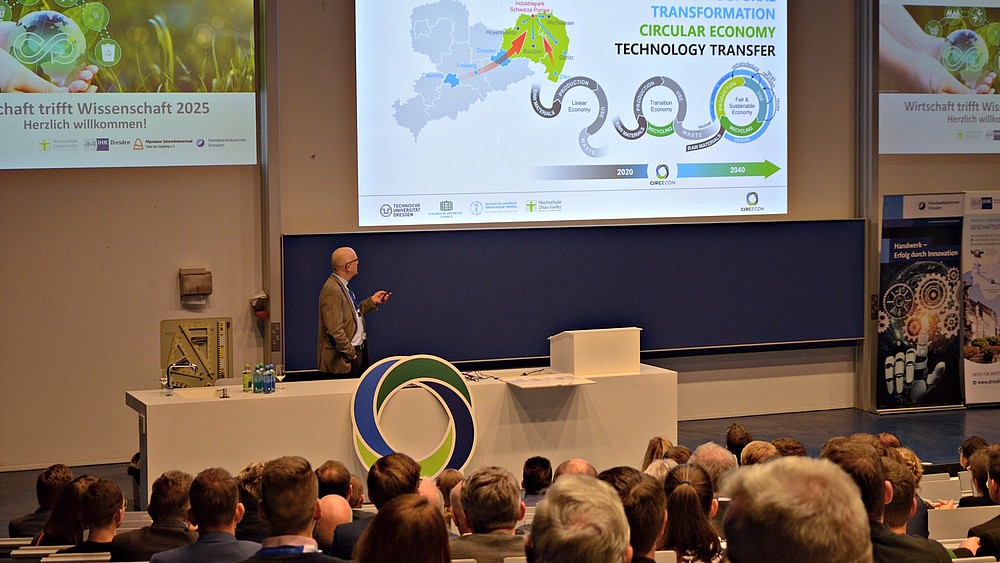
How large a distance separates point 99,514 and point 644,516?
6.31ft

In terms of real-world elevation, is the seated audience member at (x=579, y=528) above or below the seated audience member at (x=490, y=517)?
above

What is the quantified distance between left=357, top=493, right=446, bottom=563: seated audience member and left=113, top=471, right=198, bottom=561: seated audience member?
5.43 ft

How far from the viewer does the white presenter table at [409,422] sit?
5855 mm

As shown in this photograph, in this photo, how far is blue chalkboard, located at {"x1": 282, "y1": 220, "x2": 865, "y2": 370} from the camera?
8195 millimetres

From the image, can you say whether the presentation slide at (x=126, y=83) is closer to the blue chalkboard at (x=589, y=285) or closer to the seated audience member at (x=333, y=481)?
the blue chalkboard at (x=589, y=285)

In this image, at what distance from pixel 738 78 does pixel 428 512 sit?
755 centimetres

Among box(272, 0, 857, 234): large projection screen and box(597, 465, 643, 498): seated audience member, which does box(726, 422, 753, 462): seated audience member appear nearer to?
box(597, 465, 643, 498): seated audience member

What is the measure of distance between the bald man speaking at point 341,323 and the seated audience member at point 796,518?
5.57m

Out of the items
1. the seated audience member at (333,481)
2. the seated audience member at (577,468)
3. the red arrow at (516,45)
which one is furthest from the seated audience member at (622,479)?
the red arrow at (516,45)

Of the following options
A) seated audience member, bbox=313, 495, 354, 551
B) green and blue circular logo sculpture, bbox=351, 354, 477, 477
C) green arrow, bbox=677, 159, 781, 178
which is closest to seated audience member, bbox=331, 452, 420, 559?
seated audience member, bbox=313, 495, 354, 551

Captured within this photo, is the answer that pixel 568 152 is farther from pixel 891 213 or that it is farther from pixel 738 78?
pixel 891 213

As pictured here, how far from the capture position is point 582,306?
28.6ft

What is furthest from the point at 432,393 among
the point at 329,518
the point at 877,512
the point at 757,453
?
the point at 877,512

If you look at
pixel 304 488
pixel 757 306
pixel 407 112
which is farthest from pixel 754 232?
pixel 304 488
